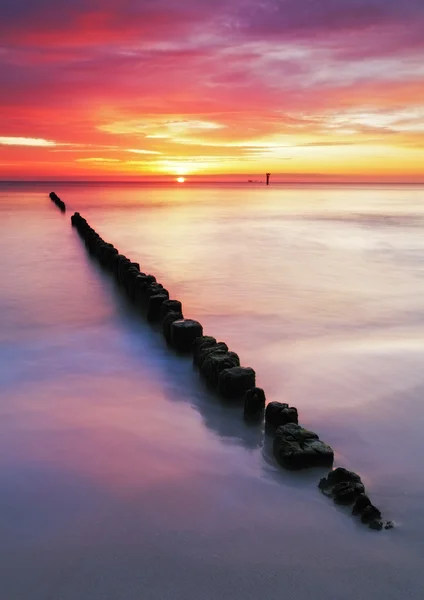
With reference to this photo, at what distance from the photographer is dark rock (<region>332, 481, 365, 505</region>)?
10.3 feet

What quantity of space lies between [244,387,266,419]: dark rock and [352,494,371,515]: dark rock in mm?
1240

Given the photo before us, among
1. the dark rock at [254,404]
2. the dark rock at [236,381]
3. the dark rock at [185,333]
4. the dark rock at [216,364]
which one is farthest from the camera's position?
the dark rock at [185,333]

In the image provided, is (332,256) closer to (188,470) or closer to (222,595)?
(188,470)

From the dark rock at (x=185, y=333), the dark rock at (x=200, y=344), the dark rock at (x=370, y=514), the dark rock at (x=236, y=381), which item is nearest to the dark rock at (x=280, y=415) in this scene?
the dark rock at (x=236, y=381)

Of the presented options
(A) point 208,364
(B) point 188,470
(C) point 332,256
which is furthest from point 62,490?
(C) point 332,256

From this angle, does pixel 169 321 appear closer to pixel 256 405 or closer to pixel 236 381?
pixel 236 381

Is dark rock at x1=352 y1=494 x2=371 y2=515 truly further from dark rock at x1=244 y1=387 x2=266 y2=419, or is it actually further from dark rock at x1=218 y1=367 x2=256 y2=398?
dark rock at x1=218 y1=367 x2=256 y2=398

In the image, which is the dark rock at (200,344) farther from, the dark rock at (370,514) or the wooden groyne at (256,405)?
the dark rock at (370,514)

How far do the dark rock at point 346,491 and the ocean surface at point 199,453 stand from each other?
0.08m

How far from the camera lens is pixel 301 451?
346 centimetres

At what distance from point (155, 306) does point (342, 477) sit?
13.6 ft

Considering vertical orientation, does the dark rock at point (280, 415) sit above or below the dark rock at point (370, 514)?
above

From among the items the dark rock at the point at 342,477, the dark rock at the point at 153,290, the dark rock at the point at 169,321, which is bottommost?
the dark rock at the point at 342,477

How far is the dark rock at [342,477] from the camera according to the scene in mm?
3275
